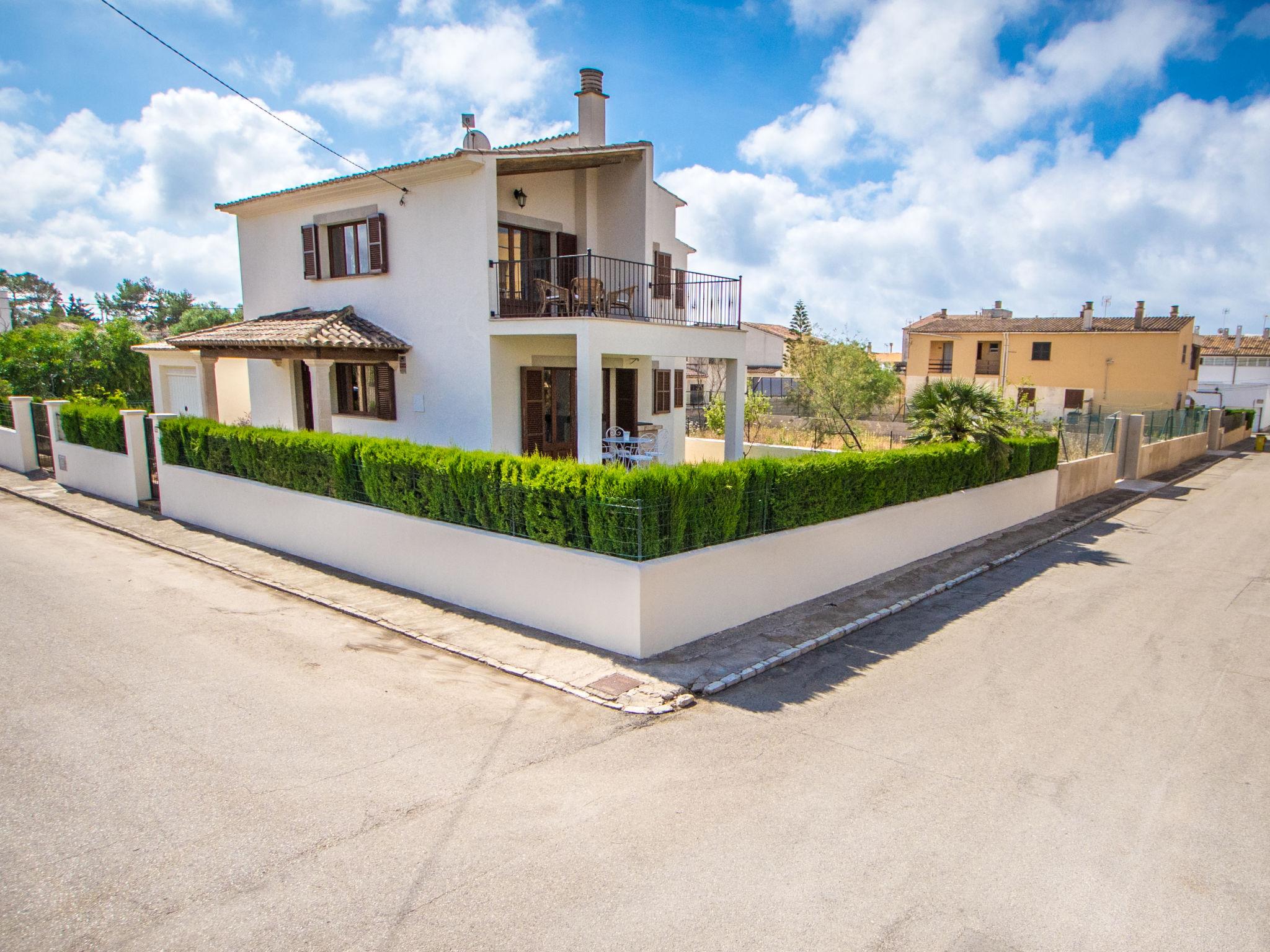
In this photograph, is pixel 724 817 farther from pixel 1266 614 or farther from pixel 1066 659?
pixel 1266 614

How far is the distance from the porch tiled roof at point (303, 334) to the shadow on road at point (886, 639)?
10.5 m

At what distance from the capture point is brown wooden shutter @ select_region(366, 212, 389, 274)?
15555mm

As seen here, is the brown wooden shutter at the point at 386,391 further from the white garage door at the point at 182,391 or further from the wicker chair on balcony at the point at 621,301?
the white garage door at the point at 182,391

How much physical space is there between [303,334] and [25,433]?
33.4 ft

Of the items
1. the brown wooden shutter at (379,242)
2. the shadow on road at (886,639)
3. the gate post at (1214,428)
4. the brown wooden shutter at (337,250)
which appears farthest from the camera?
the gate post at (1214,428)

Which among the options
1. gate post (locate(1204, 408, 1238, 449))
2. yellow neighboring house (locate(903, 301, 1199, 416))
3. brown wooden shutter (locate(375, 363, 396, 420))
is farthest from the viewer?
yellow neighboring house (locate(903, 301, 1199, 416))

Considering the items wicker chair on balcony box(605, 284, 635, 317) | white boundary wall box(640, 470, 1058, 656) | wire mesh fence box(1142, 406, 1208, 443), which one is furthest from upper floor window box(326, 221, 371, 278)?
wire mesh fence box(1142, 406, 1208, 443)

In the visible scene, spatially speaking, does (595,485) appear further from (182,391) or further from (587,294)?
(182,391)

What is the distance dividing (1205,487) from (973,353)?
2717 centimetres

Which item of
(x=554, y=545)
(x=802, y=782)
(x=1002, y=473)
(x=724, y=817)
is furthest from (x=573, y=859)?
(x=1002, y=473)

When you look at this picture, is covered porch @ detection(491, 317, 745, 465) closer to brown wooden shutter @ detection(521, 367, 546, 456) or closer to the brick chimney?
brown wooden shutter @ detection(521, 367, 546, 456)

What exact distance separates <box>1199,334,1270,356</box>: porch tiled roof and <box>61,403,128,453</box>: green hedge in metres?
65.0

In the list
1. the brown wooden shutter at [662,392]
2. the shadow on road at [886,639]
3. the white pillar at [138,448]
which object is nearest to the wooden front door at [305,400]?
the white pillar at [138,448]

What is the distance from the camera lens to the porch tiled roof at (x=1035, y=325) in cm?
4269
